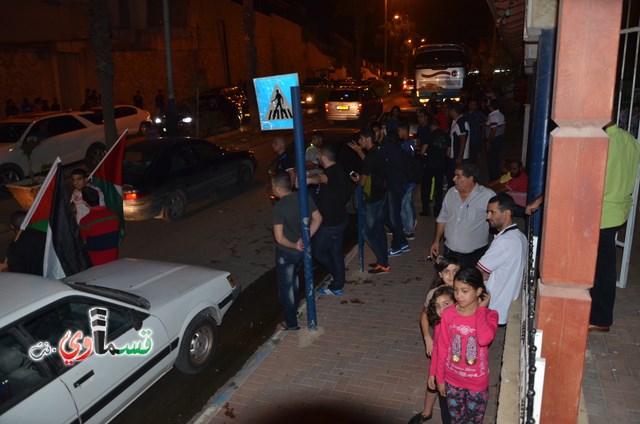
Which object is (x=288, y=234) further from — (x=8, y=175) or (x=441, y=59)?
(x=441, y=59)

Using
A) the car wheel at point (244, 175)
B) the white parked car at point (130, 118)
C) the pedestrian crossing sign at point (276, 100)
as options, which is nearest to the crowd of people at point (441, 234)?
the pedestrian crossing sign at point (276, 100)

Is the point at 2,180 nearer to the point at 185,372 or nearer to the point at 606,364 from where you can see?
the point at 185,372

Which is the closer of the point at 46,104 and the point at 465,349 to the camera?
the point at 465,349

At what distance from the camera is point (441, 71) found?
2881 cm

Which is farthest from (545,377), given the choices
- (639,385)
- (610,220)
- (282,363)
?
(282,363)

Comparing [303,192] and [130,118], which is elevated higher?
[130,118]

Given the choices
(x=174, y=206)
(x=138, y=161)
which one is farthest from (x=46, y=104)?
(x=174, y=206)

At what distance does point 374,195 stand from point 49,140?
11.2 meters

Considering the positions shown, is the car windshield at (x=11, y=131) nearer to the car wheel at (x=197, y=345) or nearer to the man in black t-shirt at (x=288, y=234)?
the car wheel at (x=197, y=345)

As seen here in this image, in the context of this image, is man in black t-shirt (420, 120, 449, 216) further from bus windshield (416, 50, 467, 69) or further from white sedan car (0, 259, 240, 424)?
bus windshield (416, 50, 467, 69)

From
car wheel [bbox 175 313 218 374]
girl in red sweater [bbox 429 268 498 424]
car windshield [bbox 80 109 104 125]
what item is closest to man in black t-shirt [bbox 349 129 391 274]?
car wheel [bbox 175 313 218 374]

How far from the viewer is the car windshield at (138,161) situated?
10.7 meters

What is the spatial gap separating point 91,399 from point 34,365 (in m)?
0.55

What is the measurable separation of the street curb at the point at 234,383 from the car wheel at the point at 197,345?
40cm
